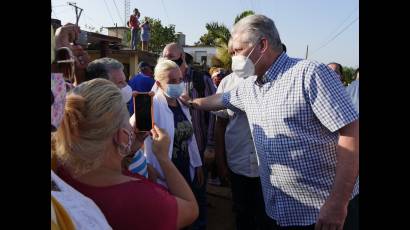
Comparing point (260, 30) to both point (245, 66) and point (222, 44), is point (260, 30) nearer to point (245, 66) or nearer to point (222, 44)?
point (245, 66)

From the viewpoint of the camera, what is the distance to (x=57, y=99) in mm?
1043

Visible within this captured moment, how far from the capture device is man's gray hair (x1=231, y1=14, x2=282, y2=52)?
89.5 inches

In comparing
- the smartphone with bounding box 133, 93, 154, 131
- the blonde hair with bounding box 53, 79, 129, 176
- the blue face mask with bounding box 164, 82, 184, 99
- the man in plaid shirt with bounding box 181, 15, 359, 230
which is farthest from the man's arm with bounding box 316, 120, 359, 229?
the blue face mask with bounding box 164, 82, 184, 99

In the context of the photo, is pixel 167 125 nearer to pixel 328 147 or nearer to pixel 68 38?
pixel 68 38

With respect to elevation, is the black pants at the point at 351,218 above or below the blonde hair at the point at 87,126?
below

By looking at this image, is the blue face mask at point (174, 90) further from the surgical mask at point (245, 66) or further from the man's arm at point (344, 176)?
the man's arm at point (344, 176)

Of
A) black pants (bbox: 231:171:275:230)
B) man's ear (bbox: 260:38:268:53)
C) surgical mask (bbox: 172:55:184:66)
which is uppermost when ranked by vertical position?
surgical mask (bbox: 172:55:184:66)

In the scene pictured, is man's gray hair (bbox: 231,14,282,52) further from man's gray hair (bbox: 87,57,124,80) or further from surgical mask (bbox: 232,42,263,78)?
man's gray hair (bbox: 87,57,124,80)

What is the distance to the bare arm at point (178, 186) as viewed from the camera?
1562mm

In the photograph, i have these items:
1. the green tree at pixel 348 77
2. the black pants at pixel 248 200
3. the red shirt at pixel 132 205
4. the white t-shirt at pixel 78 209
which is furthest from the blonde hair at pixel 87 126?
the green tree at pixel 348 77

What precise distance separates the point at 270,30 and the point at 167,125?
3.86 ft

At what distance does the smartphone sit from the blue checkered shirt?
0.71 meters
